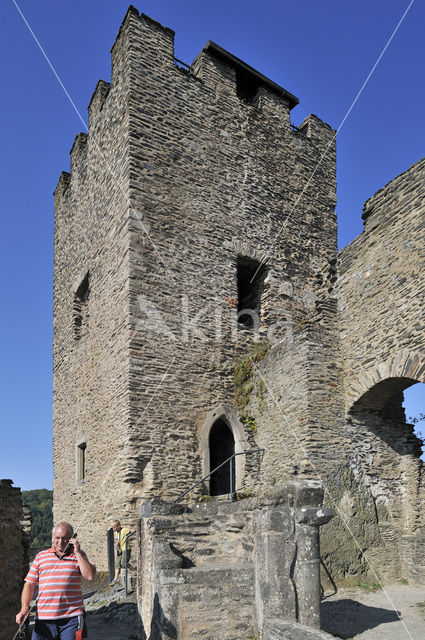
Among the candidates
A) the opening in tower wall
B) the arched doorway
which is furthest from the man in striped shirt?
the opening in tower wall

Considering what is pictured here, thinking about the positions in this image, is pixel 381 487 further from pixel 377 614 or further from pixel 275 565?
pixel 275 565

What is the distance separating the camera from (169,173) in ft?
38.7

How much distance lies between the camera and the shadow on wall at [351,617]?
21.9ft

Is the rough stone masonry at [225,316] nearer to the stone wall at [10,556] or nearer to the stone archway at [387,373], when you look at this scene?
the stone archway at [387,373]

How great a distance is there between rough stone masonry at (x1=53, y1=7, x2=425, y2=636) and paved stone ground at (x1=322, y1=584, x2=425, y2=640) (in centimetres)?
46

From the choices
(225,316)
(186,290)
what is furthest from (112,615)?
(225,316)

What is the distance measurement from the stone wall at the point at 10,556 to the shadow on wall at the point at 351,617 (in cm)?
380

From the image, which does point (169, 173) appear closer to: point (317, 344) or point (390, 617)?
point (317, 344)

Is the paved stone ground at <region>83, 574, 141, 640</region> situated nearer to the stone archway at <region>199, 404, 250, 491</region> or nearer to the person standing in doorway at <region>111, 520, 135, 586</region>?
the person standing in doorway at <region>111, 520, 135, 586</region>

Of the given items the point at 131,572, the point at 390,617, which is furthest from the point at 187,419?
the point at 390,617

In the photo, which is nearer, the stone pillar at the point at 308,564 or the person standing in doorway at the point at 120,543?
the stone pillar at the point at 308,564

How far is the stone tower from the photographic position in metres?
10.1

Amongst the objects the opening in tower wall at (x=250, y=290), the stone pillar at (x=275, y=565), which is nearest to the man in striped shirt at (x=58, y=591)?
the stone pillar at (x=275, y=565)

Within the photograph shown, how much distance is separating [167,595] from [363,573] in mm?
4606
